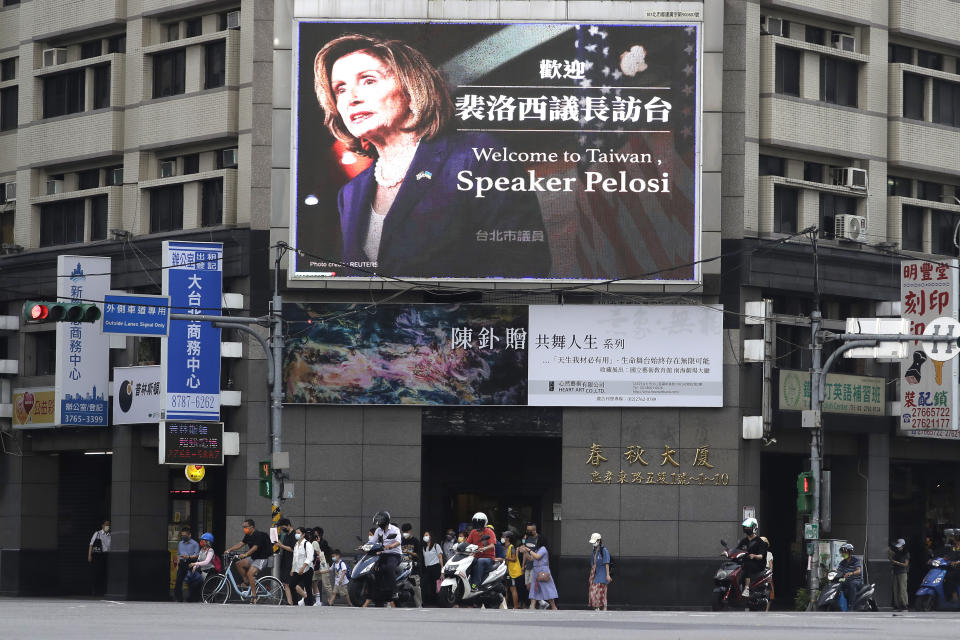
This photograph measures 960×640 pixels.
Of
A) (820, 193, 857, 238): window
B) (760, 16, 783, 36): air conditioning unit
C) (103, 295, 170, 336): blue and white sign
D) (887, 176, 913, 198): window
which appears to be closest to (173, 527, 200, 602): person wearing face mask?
(103, 295, 170, 336): blue and white sign

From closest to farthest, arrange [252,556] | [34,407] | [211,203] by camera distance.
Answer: [252,556] → [211,203] → [34,407]

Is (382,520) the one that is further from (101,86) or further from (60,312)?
(101,86)

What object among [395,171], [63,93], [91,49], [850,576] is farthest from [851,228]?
[63,93]

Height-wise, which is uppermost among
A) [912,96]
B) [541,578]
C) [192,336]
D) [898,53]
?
[898,53]

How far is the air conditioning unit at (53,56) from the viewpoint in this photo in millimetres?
46156

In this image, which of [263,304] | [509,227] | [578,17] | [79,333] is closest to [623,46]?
[578,17]

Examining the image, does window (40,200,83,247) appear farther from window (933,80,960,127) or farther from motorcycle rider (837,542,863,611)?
window (933,80,960,127)

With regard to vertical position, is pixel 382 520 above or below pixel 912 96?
below

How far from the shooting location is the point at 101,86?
45156 millimetres

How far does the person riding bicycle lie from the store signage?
461 cm

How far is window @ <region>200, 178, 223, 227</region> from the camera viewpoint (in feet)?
139

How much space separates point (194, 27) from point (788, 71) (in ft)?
47.7

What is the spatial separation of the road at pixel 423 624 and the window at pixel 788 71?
665 inches

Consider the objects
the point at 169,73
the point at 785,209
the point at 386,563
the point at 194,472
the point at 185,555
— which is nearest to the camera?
the point at 386,563
